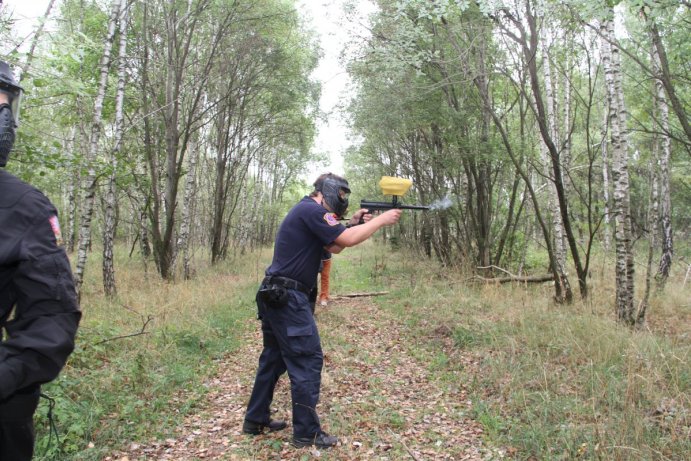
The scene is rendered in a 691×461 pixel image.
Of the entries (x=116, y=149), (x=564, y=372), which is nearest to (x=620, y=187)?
(x=564, y=372)

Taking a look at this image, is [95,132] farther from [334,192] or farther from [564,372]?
[564,372]

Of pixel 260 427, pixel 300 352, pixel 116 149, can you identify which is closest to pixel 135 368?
pixel 260 427

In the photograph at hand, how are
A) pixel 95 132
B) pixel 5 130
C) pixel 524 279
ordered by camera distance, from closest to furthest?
pixel 5 130 < pixel 95 132 < pixel 524 279

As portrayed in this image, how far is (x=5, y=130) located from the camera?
1.55m

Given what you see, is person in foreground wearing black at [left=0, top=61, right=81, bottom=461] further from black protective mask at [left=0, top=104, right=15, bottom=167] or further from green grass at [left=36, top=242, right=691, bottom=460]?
green grass at [left=36, top=242, right=691, bottom=460]

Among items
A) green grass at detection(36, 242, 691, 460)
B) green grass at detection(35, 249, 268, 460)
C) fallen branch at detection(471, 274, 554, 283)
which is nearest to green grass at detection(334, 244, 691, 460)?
green grass at detection(36, 242, 691, 460)

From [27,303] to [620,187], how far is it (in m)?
6.89

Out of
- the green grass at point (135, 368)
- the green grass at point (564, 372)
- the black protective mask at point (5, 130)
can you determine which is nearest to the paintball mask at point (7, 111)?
the black protective mask at point (5, 130)

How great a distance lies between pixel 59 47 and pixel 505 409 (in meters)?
6.87

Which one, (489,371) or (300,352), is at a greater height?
(300,352)

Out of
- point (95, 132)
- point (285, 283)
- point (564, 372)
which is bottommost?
point (564, 372)

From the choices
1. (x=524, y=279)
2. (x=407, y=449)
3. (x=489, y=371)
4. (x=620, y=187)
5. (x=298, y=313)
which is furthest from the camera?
(x=524, y=279)

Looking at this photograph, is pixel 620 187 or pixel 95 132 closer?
pixel 620 187

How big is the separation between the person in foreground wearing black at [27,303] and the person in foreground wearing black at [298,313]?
7.11 ft
